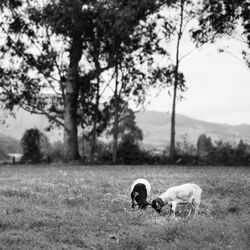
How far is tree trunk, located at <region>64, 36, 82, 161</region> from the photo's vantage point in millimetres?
55375

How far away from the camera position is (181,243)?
48.0 feet

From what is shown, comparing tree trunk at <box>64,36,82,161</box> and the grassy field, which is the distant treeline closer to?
tree trunk at <box>64,36,82,161</box>

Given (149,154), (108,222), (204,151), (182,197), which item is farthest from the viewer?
(204,151)

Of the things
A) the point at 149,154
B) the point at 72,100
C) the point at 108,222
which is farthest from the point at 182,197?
the point at 72,100

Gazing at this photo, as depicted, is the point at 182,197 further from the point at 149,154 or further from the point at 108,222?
the point at 149,154

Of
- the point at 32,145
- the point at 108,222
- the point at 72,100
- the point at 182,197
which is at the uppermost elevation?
the point at 72,100

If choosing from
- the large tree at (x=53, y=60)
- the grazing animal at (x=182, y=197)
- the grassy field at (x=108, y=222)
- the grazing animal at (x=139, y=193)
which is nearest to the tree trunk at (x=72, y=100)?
the large tree at (x=53, y=60)

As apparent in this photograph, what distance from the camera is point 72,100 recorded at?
55969 mm

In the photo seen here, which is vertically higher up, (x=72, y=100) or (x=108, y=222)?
(x=72, y=100)

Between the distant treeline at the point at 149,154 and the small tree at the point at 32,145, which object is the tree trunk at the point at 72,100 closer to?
the distant treeline at the point at 149,154

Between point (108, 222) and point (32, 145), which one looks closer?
point (108, 222)

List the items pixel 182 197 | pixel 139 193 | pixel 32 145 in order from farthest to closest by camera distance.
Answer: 1. pixel 32 145
2. pixel 139 193
3. pixel 182 197

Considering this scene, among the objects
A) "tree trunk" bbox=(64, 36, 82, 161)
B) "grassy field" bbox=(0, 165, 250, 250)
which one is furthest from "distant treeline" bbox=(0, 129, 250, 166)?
"grassy field" bbox=(0, 165, 250, 250)

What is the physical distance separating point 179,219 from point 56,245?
531 centimetres
